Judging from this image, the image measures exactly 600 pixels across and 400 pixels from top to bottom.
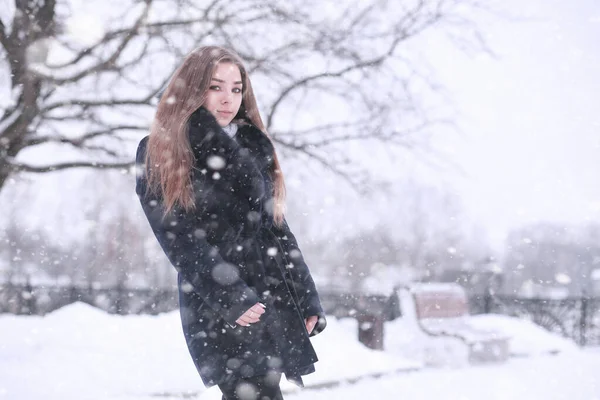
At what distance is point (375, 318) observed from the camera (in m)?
9.34

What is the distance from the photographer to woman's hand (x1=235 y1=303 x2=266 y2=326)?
232cm

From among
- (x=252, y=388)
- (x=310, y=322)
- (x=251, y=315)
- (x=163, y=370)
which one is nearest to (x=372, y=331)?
(x=163, y=370)

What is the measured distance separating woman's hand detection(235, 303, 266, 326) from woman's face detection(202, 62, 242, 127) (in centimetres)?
85

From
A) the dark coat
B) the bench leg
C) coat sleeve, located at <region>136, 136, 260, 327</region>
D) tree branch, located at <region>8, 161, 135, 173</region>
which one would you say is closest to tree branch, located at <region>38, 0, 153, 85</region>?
tree branch, located at <region>8, 161, 135, 173</region>

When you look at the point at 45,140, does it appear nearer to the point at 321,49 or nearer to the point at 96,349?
the point at 96,349

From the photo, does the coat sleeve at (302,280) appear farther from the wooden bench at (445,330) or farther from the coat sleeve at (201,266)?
the wooden bench at (445,330)

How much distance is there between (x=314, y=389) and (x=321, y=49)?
388cm

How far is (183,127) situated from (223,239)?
1.65 feet

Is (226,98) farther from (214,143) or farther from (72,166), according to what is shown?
(72,166)

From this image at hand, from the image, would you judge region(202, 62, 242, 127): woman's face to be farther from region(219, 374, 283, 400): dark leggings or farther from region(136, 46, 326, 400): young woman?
region(219, 374, 283, 400): dark leggings

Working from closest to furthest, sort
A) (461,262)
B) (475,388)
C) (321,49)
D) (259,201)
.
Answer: (259,201) < (475,388) < (321,49) < (461,262)

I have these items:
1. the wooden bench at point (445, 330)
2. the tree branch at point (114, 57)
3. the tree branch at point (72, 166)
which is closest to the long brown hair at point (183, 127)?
the tree branch at point (114, 57)

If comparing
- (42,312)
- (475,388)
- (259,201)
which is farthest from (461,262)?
(259,201)

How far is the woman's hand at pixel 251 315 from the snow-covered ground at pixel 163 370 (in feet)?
11.6
